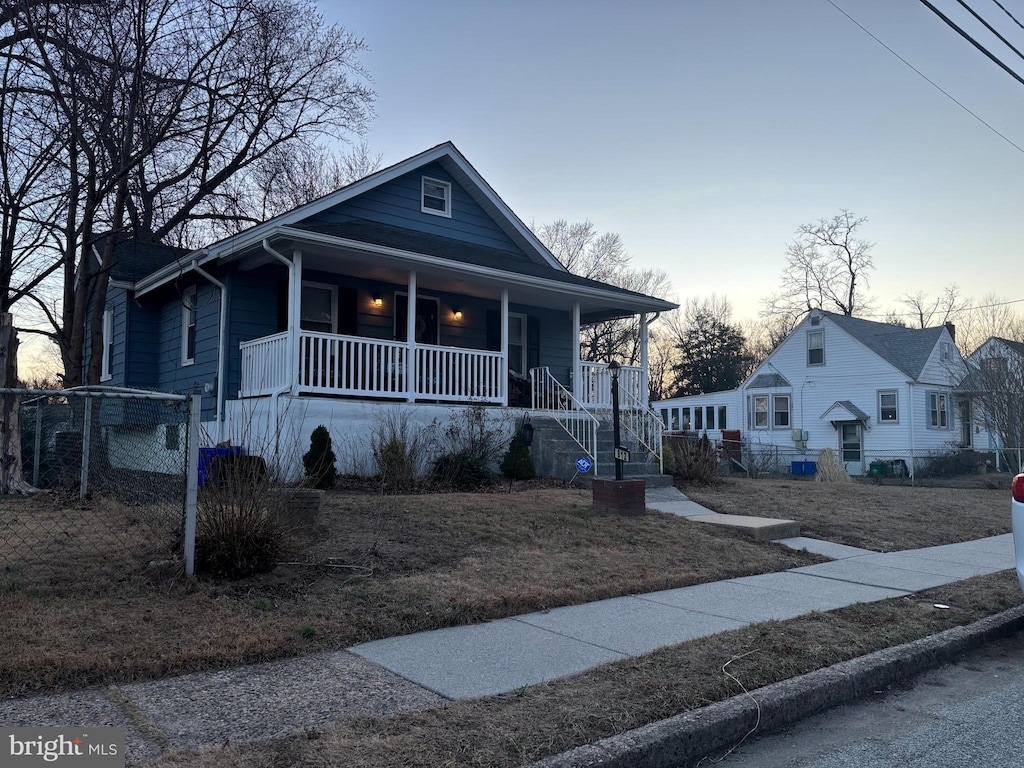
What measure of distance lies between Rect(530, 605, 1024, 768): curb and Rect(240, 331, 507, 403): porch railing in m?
9.12

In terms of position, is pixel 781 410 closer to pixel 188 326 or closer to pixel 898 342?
pixel 898 342

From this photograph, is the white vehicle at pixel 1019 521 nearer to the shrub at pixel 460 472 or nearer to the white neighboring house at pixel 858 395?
the shrub at pixel 460 472

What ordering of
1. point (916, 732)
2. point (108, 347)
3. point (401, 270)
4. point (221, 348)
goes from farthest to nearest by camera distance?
point (108, 347)
point (401, 270)
point (221, 348)
point (916, 732)

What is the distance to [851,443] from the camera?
30328mm

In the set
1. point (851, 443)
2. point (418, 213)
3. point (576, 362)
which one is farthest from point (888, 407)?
point (418, 213)

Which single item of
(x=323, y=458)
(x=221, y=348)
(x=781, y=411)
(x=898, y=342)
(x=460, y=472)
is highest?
(x=898, y=342)

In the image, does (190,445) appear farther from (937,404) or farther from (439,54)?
(937,404)

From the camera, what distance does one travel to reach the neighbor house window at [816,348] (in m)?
31.4

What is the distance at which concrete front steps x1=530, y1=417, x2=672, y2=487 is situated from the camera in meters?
12.5

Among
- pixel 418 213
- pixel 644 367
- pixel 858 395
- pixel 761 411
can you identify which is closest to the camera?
pixel 418 213

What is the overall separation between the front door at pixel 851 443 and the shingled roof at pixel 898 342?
283 centimetres

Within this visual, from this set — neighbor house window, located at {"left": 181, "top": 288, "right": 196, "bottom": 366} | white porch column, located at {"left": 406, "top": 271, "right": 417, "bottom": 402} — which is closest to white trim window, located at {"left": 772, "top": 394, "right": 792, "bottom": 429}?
white porch column, located at {"left": 406, "top": 271, "right": 417, "bottom": 402}

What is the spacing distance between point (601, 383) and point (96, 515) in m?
10.4

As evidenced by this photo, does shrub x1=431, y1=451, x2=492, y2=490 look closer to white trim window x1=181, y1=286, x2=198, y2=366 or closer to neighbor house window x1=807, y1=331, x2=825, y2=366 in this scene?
white trim window x1=181, y1=286, x2=198, y2=366
